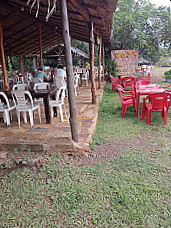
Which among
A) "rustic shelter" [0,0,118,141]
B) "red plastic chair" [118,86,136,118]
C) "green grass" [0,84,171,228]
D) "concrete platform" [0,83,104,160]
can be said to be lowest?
"green grass" [0,84,171,228]

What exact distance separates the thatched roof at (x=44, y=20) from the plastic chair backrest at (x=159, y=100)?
80.7 inches

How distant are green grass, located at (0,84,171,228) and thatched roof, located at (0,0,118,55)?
2783 mm

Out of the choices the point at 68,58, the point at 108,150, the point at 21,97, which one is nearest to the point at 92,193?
the point at 108,150

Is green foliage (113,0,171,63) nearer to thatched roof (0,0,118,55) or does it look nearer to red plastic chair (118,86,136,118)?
thatched roof (0,0,118,55)

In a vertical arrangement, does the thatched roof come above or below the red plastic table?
above

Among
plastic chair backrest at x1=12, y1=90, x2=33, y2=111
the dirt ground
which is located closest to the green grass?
the dirt ground

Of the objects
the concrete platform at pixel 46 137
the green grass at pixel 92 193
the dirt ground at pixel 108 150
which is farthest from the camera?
the concrete platform at pixel 46 137

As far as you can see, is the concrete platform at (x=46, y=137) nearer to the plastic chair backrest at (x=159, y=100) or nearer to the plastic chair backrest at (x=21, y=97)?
the plastic chair backrest at (x=21, y=97)

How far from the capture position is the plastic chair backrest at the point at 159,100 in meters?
4.26

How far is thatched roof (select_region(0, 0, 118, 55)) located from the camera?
390cm

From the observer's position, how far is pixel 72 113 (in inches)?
124

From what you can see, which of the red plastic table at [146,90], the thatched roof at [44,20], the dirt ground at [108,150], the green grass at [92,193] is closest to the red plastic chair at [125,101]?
the red plastic table at [146,90]

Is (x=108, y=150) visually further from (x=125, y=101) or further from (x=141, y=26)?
(x=141, y=26)

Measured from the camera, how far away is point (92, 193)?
2318mm
